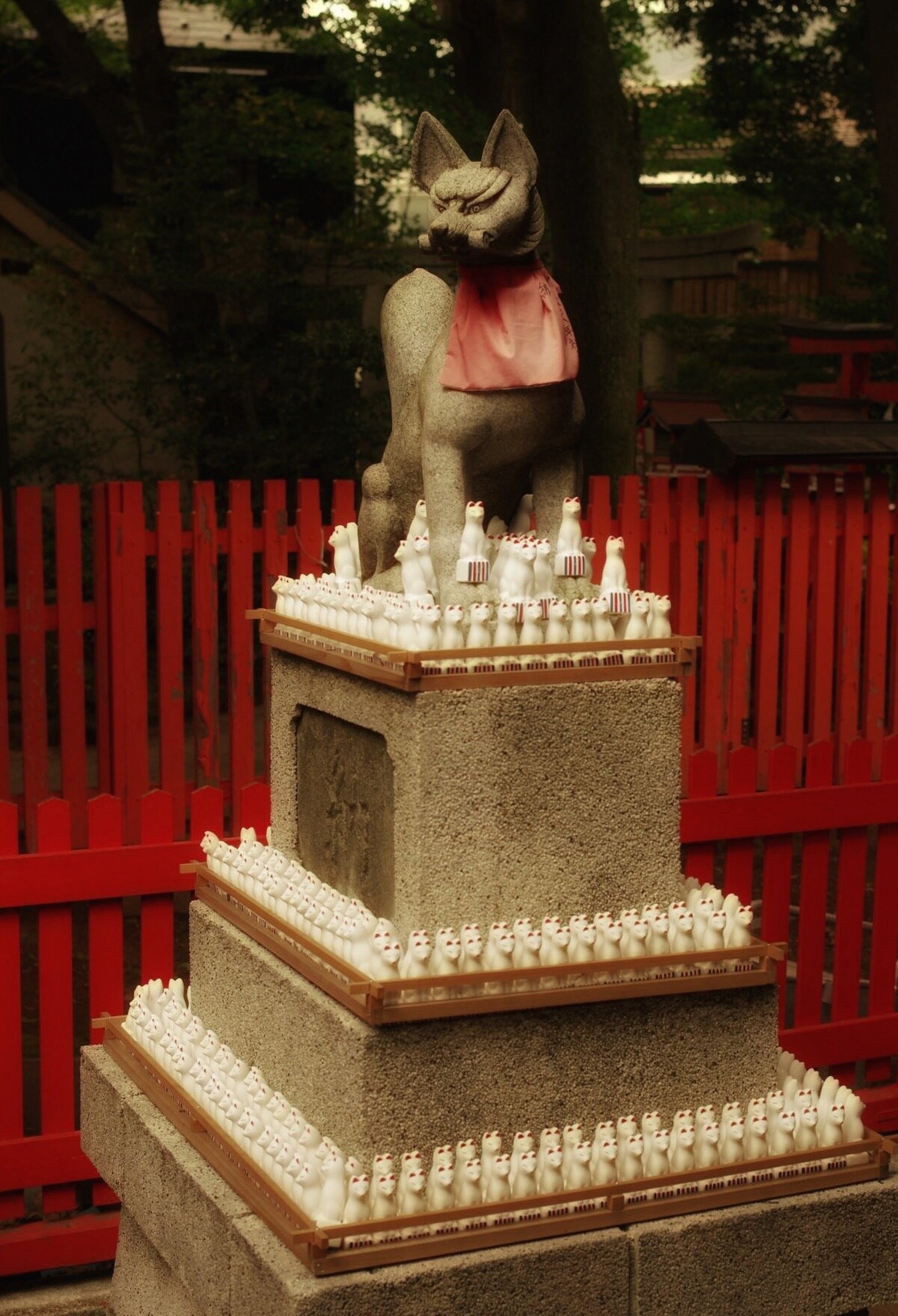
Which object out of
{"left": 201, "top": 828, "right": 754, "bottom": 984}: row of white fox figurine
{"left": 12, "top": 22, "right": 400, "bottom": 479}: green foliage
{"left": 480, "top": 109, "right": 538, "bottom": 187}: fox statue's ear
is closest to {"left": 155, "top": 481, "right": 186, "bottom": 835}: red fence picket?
{"left": 201, "top": 828, "right": 754, "bottom": 984}: row of white fox figurine

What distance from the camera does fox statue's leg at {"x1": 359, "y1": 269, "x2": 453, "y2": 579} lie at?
3951 mm

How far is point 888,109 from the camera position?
904 cm

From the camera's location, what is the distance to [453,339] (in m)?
3.69

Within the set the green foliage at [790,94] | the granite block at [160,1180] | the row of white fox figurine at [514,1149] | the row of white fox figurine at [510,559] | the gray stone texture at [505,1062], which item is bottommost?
the granite block at [160,1180]

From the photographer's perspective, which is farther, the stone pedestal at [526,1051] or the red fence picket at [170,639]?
the red fence picket at [170,639]

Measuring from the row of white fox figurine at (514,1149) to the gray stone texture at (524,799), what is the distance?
46 centimetres

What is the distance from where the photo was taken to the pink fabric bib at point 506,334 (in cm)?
364

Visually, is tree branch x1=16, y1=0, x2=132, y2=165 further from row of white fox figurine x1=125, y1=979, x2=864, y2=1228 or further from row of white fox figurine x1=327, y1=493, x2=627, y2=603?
row of white fox figurine x1=125, y1=979, x2=864, y2=1228

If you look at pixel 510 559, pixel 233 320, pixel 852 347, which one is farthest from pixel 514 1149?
pixel 852 347

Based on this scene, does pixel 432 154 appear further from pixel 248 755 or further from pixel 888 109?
pixel 888 109

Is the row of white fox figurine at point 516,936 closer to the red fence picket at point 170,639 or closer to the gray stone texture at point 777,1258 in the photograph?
the gray stone texture at point 777,1258

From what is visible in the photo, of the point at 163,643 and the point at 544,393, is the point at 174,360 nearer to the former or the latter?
the point at 163,643

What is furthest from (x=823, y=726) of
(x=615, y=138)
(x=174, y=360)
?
(x=174, y=360)

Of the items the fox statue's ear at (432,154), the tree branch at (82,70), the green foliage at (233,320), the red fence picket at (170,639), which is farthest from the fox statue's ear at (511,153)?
the tree branch at (82,70)
